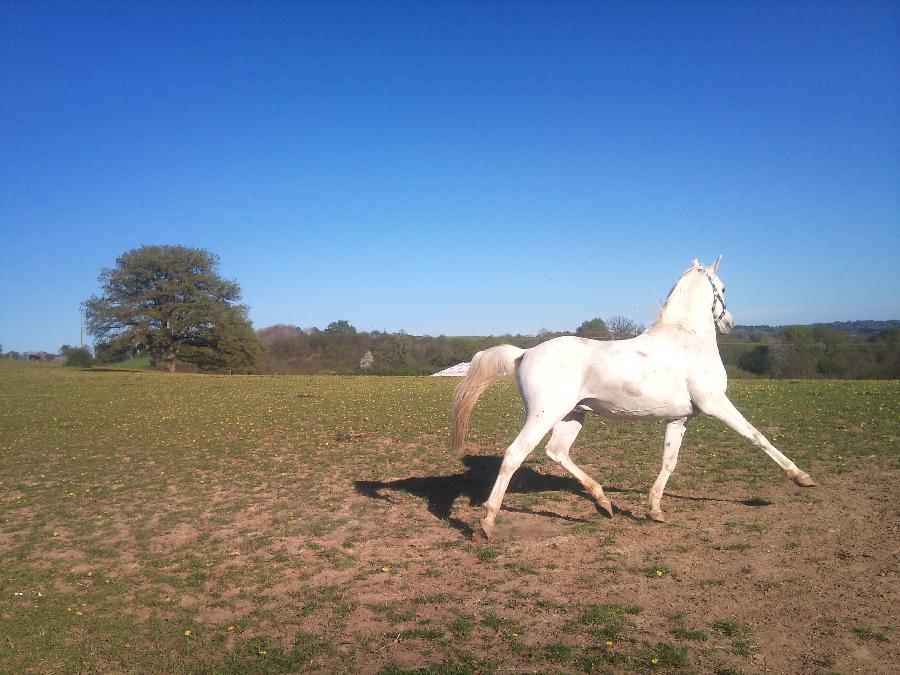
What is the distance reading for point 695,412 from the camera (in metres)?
7.52

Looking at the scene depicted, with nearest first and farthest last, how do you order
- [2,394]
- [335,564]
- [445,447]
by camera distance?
1. [335,564]
2. [445,447]
3. [2,394]

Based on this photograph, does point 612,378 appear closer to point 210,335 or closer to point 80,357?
point 210,335

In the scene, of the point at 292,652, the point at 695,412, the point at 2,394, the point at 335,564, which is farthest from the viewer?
the point at 2,394

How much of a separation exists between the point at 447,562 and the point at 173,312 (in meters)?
53.2

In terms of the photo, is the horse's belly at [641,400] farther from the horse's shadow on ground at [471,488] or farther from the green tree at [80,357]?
the green tree at [80,357]

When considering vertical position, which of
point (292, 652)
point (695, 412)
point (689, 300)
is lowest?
point (292, 652)

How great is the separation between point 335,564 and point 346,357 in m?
75.3

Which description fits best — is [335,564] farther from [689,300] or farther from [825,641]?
[689,300]

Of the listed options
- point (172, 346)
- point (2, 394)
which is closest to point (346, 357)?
point (172, 346)

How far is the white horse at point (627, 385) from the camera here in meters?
7.04

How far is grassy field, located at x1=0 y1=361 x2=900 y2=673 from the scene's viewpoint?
4633mm

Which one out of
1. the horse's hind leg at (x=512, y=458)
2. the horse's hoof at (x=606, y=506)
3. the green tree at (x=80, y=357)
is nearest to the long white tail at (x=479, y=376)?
the horse's hind leg at (x=512, y=458)

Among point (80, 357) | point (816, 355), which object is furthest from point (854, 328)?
point (80, 357)

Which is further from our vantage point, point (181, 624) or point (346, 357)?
point (346, 357)
